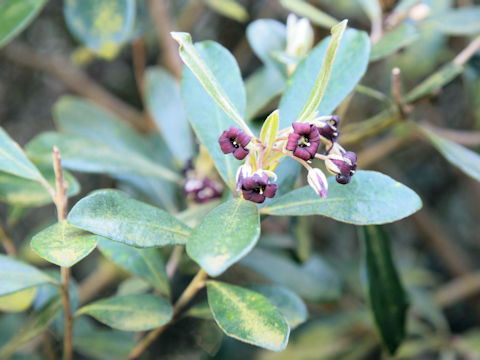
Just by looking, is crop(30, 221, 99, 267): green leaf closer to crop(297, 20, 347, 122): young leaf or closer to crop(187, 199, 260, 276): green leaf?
crop(187, 199, 260, 276): green leaf

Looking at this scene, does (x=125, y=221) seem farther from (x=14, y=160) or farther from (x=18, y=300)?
(x=18, y=300)

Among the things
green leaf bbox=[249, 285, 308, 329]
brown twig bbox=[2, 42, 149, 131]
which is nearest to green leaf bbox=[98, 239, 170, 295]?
green leaf bbox=[249, 285, 308, 329]

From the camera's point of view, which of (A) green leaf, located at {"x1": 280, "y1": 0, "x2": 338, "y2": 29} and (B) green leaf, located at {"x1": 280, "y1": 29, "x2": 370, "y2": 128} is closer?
(B) green leaf, located at {"x1": 280, "y1": 29, "x2": 370, "y2": 128}

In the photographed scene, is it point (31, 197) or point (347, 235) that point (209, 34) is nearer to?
point (347, 235)

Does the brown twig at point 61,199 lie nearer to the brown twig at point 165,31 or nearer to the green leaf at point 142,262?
the green leaf at point 142,262

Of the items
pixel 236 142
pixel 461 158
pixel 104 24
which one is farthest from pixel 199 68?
pixel 104 24

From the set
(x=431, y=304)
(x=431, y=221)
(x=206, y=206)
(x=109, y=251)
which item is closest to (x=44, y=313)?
(x=109, y=251)
